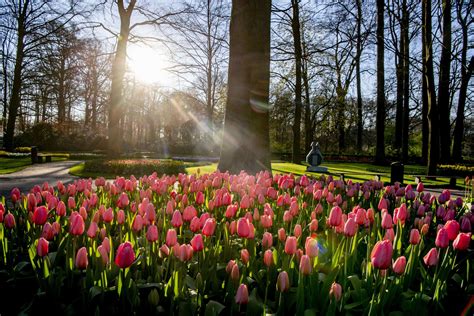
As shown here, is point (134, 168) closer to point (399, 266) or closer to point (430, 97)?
point (430, 97)

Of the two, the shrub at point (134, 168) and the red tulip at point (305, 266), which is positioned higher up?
the red tulip at point (305, 266)

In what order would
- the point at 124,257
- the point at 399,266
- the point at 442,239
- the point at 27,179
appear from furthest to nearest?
1. the point at 27,179
2. the point at 442,239
3. the point at 399,266
4. the point at 124,257

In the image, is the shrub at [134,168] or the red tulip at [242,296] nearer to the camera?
the red tulip at [242,296]

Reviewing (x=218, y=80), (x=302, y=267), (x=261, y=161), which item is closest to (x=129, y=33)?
(x=261, y=161)

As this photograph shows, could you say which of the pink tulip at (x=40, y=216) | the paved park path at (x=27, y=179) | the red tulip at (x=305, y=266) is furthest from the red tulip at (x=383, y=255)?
the paved park path at (x=27, y=179)

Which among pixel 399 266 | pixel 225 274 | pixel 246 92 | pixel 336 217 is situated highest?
pixel 246 92

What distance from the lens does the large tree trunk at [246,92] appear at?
28.3 feet

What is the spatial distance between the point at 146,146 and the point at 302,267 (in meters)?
43.5

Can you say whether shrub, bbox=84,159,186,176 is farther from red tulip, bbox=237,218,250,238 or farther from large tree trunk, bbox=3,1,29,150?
large tree trunk, bbox=3,1,29,150

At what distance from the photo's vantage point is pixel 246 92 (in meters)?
8.74

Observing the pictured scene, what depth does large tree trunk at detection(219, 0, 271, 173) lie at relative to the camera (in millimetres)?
8641

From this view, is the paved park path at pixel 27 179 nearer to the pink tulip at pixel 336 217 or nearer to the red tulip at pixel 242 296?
the pink tulip at pixel 336 217

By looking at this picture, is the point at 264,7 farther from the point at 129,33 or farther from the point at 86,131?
the point at 86,131

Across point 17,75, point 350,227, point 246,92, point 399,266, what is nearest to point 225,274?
point 350,227
